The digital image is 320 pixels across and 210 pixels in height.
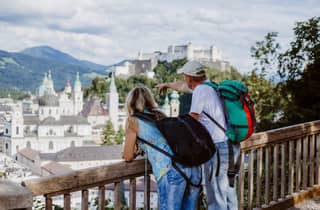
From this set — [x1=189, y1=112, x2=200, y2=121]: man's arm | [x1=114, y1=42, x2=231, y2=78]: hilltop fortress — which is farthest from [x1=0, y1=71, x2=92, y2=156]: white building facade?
[x1=189, y1=112, x2=200, y2=121]: man's arm

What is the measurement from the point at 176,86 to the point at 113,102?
304 ft

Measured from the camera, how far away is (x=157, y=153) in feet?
9.08

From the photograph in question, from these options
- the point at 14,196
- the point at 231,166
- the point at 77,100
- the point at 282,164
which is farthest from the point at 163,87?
the point at 77,100

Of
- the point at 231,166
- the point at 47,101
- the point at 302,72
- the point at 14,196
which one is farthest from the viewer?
the point at 47,101

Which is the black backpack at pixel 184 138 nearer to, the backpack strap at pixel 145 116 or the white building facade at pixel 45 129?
the backpack strap at pixel 145 116

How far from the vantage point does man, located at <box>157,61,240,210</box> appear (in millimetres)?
2945

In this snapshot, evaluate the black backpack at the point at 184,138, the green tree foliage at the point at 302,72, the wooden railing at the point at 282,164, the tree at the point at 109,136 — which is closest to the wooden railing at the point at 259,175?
the wooden railing at the point at 282,164

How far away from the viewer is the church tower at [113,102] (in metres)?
90.7

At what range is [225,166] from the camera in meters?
3.10

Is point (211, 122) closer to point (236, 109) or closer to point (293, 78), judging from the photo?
point (236, 109)

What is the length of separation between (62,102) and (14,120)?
43.5 feet

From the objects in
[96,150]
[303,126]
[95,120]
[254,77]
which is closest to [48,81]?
[95,120]

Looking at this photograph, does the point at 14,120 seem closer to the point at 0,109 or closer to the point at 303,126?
the point at 0,109

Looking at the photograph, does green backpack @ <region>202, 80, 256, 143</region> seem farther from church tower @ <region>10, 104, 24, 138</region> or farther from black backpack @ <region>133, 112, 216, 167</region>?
church tower @ <region>10, 104, 24, 138</region>
